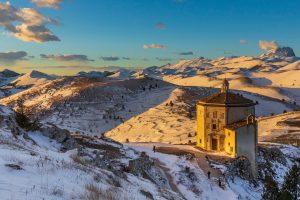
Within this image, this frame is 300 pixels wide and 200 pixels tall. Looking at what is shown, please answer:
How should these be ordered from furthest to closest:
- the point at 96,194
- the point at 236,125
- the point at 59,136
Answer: the point at 236,125, the point at 59,136, the point at 96,194

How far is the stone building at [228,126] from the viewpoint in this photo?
45344 mm

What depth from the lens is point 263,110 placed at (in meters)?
110

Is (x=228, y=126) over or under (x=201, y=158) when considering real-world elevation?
over

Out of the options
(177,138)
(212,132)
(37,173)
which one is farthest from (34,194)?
(177,138)

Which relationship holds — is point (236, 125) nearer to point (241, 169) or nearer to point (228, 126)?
point (228, 126)

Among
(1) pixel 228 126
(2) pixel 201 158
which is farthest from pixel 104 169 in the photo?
(1) pixel 228 126

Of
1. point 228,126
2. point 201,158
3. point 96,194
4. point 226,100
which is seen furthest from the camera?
point 226,100

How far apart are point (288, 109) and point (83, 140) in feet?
289

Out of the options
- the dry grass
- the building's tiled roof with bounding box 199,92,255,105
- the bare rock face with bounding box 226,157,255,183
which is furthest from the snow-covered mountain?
the building's tiled roof with bounding box 199,92,255,105

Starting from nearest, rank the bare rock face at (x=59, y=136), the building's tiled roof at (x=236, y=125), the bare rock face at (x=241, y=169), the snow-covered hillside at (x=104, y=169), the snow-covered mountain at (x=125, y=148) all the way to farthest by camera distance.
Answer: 1. the snow-covered hillside at (x=104, y=169)
2. the snow-covered mountain at (x=125, y=148)
3. the bare rock face at (x=59, y=136)
4. the bare rock face at (x=241, y=169)
5. the building's tiled roof at (x=236, y=125)

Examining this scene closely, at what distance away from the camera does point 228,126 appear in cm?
4825

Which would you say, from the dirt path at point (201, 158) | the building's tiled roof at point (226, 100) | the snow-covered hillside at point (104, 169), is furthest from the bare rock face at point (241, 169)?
the building's tiled roof at point (226, 100)

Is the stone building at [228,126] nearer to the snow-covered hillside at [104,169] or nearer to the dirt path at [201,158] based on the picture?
the snow-covered hillside at [104,169]

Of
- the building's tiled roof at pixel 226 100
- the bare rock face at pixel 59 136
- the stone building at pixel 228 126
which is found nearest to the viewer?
the bare rock face at pixel 59 136
